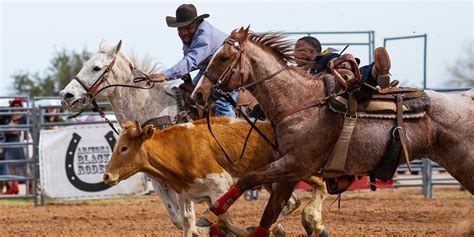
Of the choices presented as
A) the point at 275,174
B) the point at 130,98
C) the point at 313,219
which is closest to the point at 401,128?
the point at 275,174

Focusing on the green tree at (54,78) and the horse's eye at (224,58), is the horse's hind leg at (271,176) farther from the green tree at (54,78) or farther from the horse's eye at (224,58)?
the green tree at (54,78)

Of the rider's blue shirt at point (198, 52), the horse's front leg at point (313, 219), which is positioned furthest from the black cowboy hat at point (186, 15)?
the horse's front leg at point (313, 219)

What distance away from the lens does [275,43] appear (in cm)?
764

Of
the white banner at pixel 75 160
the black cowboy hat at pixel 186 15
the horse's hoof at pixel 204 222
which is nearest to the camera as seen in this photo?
the horse's hoof at pixel 204 222

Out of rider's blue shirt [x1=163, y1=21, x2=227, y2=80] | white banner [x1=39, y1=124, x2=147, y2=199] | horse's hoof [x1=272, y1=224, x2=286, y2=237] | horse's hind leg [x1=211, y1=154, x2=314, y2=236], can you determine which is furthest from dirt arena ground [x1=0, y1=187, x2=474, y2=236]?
rider's blue shirt [x1=163, y1=21, x2=227, y2=80]

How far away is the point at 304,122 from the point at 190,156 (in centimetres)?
141

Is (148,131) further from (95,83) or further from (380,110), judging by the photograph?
(380,110)

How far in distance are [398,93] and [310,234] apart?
6.77 ft

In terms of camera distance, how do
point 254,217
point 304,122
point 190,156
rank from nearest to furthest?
point 304,122 → point 190,156 → point 254,217

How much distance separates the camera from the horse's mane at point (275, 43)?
24.9 feet

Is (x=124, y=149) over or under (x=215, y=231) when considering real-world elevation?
over

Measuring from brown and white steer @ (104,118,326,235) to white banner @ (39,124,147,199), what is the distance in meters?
7.24

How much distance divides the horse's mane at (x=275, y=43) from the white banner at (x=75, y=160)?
27.7ft

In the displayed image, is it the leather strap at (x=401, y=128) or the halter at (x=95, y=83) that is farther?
the halter at (x=95, y=83)
